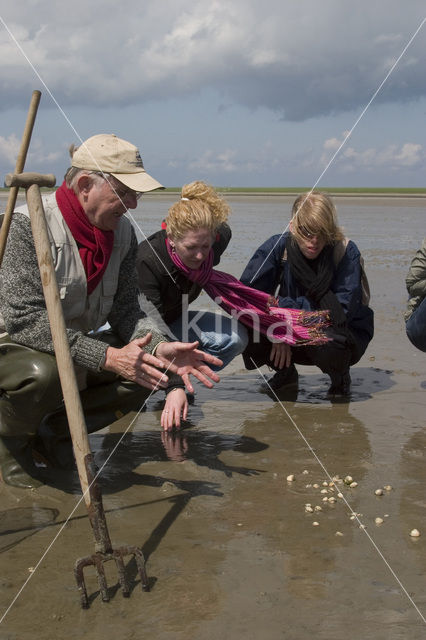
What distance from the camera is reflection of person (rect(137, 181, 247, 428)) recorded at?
15.8ft

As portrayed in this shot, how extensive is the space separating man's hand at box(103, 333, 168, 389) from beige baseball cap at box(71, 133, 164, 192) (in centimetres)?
75

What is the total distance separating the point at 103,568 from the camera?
2900 mm

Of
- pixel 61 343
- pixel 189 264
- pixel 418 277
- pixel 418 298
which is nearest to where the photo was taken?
pixel 61 343

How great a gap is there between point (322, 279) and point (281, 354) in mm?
647

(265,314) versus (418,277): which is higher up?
(418,277)

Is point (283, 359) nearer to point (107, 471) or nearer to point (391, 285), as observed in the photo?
point (107, 471)

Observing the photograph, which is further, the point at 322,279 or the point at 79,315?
the point at 322,279

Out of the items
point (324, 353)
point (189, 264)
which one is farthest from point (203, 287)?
point (324, 353)

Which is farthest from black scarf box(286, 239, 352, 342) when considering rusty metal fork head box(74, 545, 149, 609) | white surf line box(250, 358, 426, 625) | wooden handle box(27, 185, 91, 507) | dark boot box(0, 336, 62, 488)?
rusty metal fork head box(74, 545, 149, 609)

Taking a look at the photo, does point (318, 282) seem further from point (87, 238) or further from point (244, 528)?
point (244, 528)

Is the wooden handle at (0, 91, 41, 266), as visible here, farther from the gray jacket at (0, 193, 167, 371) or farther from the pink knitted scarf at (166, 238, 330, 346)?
the pink knitted scarf at (166, 238, 330, 346)

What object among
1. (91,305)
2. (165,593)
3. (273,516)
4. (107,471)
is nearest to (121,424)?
(107,471)

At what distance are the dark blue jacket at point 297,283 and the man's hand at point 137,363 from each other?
2.30 m

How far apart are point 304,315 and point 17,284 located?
2.50 m
